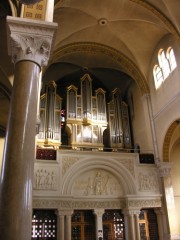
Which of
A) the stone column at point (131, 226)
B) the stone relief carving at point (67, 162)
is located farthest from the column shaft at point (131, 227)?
the stone relief carving at point (67, 162)

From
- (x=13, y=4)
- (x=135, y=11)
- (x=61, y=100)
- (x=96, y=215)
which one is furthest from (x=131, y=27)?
(x=96, y=215)

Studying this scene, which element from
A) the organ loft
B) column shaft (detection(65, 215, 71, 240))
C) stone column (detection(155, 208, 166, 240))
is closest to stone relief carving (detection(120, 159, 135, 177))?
the organ loft

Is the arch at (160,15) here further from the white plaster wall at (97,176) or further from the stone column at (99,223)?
the stone column at (99,223)

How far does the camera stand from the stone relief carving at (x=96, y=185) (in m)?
11.7

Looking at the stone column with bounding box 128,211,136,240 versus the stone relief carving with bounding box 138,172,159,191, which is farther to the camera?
the stone relief carving with bounding box 138,172,159,191

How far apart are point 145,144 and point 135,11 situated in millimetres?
6620

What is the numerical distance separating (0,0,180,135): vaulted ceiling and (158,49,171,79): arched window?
71 cm

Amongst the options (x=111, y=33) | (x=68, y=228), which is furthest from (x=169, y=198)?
(x=111, y=33)

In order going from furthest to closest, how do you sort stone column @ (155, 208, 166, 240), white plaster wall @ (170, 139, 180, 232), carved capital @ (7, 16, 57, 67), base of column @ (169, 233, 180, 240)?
white plaster wall @ (170, 139, 180, 232) < stone column @ (155, 208, 166, 240) < base of column @ (169, 233, 180, 240) < carved capital @ (7, 16, 57, 67)

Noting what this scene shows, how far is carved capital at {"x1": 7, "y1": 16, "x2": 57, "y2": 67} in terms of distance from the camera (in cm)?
476

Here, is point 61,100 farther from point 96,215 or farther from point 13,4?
point 13,4

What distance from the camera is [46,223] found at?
1095 cm

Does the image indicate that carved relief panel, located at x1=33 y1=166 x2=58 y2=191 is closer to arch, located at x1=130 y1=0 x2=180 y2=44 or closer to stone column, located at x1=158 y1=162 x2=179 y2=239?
stone column, located at x1=158 y1=162 x2=179 y2=239

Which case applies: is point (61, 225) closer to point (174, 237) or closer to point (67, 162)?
point (67, 162)
